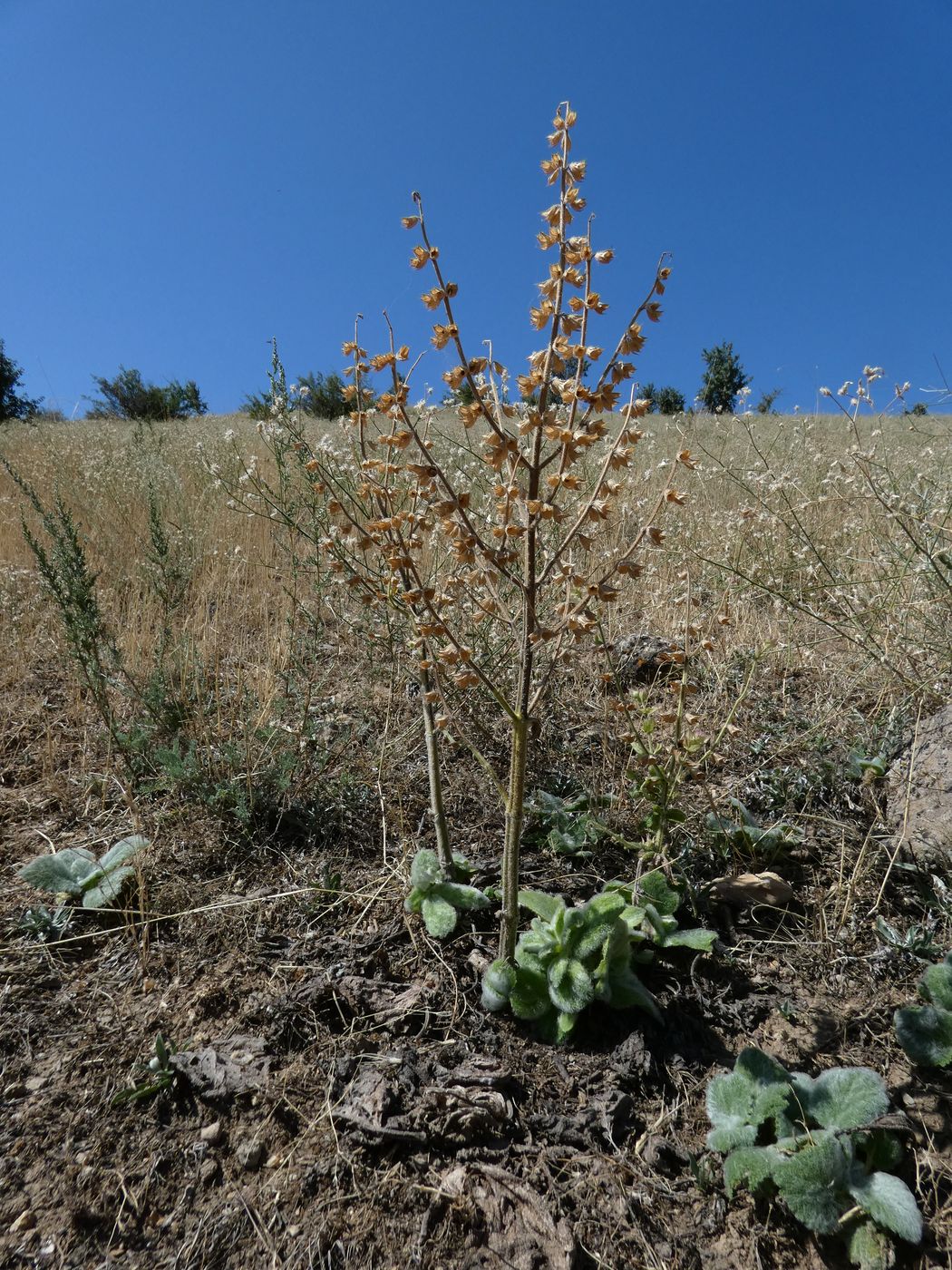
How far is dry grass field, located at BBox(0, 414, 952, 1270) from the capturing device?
50.0 inches

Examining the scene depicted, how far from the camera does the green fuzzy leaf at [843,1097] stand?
1.31 metres

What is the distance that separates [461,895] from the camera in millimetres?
1863

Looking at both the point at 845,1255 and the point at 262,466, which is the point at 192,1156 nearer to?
the point at 845,1255

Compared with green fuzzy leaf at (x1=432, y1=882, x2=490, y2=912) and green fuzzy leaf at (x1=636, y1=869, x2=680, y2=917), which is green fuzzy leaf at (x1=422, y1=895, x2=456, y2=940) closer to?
green fuzzy leaf at (x1=432, y1=882, x2=490, y2=912)

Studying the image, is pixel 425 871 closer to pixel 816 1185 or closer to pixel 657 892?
pixel 657 892

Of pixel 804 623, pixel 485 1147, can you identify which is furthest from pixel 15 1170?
pixel 804 623

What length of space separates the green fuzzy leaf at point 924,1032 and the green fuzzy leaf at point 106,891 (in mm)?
2040

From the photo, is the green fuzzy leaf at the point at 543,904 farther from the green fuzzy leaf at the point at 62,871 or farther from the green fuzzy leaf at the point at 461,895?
the green fuzzy leaf at the point at 62,871

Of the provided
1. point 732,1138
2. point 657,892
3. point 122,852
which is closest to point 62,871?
point 122,852

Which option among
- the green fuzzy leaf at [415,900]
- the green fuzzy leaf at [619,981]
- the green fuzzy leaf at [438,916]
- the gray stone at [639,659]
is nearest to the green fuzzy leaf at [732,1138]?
the green fuzzy leaf at [619,981]

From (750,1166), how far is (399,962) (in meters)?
0.94

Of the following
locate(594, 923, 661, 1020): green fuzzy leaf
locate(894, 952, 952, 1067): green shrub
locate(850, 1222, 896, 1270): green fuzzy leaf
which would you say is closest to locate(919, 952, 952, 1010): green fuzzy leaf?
locate(894, 952, 952, 1067): green shrub

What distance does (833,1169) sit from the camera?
1.22m

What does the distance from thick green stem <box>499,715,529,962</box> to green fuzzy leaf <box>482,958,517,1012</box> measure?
0.17 ft
